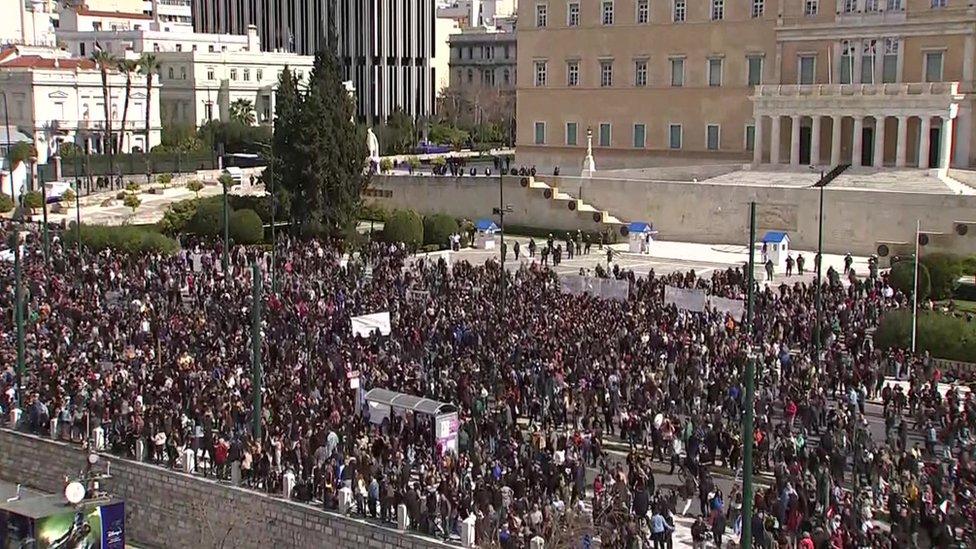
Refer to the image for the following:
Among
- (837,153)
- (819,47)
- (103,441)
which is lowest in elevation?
(103,441)

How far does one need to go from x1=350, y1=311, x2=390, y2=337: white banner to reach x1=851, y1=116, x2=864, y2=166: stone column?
3121 cm

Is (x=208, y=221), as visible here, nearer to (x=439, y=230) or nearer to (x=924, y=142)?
(x=439, y=230)

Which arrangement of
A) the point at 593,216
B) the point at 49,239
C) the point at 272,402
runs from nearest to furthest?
the point at 272,402 < the point at 49,239 < the point at 593,216

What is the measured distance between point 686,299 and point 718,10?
101ft

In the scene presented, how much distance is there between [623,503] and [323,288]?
1951 centimetres

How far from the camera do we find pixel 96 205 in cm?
6312

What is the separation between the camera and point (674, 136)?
6438 centimetres

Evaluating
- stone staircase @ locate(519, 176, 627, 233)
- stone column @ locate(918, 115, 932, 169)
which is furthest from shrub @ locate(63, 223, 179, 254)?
stone column @ locate(918, 115, 932, 169)

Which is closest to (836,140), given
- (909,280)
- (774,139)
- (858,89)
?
(858,89)

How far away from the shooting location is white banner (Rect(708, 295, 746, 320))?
111 feet

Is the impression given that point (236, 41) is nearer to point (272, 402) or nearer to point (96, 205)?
point (96, 205)

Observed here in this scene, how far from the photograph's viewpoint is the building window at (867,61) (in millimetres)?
56938

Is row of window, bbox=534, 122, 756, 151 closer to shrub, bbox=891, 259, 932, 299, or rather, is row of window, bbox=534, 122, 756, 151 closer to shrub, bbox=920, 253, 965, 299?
shrub, bbox=920, 253, 965, 299

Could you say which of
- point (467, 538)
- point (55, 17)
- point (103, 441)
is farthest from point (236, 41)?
point (467, 538)
